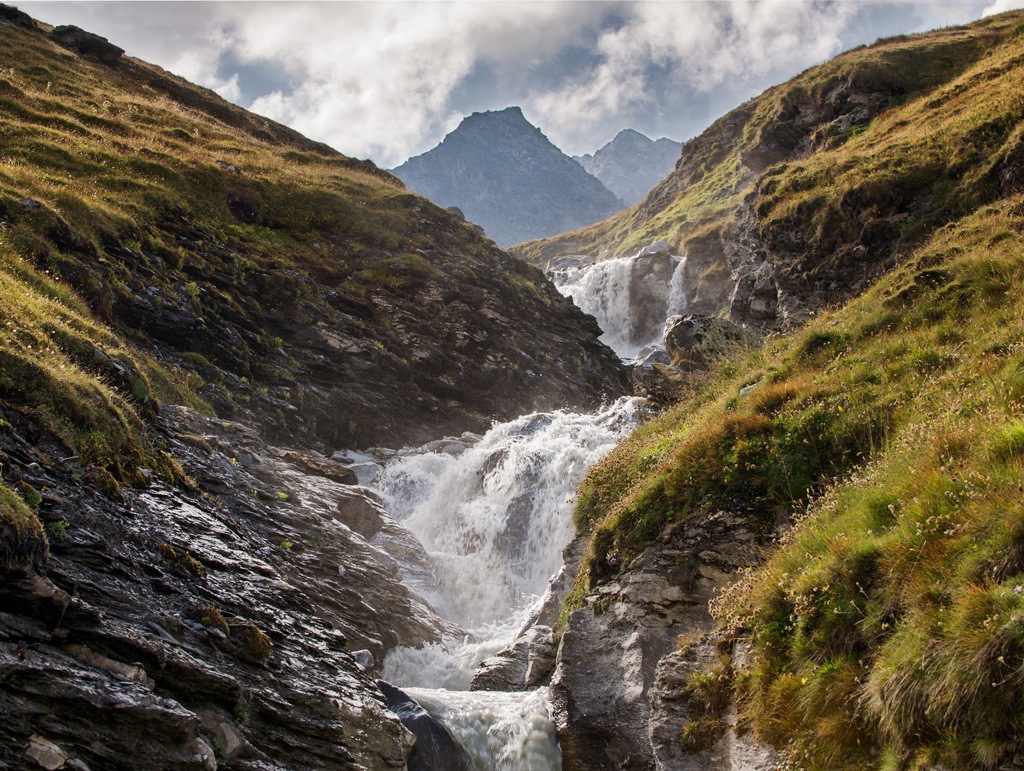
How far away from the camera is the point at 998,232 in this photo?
42.7 feet

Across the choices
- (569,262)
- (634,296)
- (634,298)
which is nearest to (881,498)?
(634,298)

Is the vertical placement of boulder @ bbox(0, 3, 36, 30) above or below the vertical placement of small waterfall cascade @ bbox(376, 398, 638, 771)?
above

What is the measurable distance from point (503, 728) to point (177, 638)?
18.4 feet

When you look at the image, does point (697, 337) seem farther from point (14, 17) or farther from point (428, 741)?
point (14, 17)

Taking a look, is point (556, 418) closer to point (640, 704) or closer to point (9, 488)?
point (640, 704)

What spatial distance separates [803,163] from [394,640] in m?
26.0

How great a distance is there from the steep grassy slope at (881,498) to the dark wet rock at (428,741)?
11.1 ft

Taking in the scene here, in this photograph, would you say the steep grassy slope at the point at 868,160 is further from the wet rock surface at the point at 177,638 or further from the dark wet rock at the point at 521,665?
the wet rock surface at the point at 177,638

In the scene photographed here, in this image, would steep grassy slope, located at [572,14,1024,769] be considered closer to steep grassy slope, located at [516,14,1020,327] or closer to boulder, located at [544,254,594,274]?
steep grassy slope, located at [516,14,1020,327]

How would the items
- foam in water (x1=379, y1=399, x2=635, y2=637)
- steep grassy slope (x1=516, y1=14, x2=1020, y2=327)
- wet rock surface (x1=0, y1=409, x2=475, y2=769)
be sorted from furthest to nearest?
steep grassy slope (x1=516, y1=14, x2=1020, y2=327) → foam in water (x1=379, y1=399, x2=635, y2=637) → wet rock surface (x1=0, y1=409, x2=475, y2=769)

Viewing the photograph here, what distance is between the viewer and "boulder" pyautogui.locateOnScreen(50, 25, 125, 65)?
47125mm

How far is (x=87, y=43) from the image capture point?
48.1 metres

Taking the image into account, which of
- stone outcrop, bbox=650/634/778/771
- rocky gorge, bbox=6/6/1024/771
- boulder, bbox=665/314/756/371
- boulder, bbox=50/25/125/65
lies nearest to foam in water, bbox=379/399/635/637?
rocky gorge, bbox=6/6/1024/771

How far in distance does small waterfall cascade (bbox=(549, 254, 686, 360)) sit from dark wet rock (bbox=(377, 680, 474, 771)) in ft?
153
